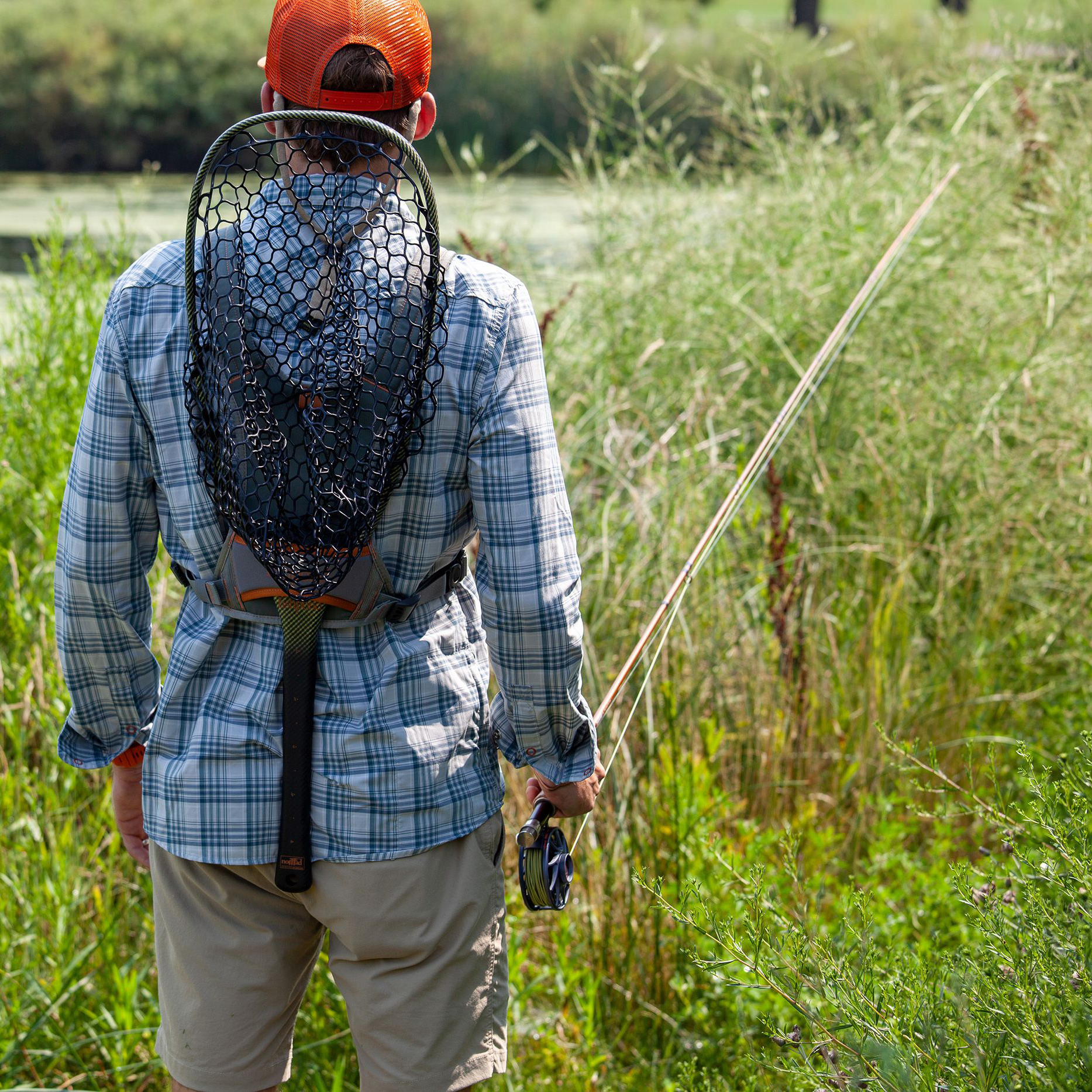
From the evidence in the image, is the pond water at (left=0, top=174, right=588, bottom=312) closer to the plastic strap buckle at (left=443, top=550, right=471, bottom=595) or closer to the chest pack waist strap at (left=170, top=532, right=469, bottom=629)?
the plastic strap buckle at (left=443, top=550, right=471, bottom=595)

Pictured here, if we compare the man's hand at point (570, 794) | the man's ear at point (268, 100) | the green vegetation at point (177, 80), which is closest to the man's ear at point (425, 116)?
the man's ear at point (268, 100)

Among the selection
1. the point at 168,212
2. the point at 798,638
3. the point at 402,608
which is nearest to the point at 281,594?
the point at 402,608

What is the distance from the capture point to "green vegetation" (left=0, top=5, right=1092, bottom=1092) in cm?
132

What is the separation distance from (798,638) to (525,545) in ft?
4.42

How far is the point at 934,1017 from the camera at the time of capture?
1.15 meters

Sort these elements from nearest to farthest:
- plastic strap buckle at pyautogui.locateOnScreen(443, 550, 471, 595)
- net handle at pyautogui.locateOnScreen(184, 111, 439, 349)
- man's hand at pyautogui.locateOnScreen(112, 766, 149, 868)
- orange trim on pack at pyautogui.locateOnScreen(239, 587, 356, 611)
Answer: net handle at pyautogui.locateOnScreen(184, 111, 439, 349) < orange trim on pack at pyautogui.locateOnScreen(239, 587, 356, 611) < plastic strap buckle at pyautogui.locateOnScreen(443, 550, 471, 595) < man's hand at pyautogui.locateOnScreen(112, 766, 149, 868)

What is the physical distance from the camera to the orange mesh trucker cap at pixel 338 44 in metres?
1.16

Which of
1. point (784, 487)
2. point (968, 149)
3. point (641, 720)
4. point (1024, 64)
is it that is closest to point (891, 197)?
point (968, 149)

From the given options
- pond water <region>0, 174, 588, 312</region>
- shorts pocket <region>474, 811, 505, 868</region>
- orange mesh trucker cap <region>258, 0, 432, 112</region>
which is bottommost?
pond water <region>0, 174, 588, 312</region>

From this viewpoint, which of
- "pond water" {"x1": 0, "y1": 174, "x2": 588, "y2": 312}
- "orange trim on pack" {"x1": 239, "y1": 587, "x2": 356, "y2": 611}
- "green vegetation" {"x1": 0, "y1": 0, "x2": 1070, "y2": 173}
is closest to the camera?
"orange trim on pack" {"x1": 239, "y1": 587, "x2": 356, "y2": 611}

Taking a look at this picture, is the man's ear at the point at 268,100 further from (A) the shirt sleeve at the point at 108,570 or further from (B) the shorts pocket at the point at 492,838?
(B) the shorts pocket at the point at 492,838

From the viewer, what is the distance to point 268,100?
1257 millimetres

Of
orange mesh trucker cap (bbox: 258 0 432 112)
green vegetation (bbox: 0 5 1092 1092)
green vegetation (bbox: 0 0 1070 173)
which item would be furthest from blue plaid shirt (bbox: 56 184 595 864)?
green vegetation (bbox: 0 0 1070 173)

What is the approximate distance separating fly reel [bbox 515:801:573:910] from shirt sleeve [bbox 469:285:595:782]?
0.10 meters
